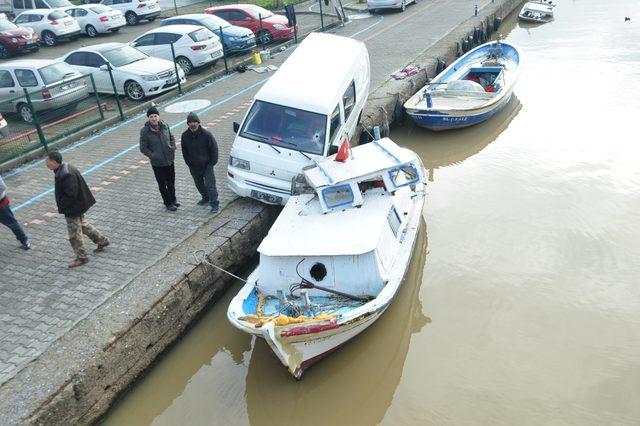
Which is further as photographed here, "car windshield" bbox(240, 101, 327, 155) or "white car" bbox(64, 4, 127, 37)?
"white car" bbox(64, 4, 127, 37)

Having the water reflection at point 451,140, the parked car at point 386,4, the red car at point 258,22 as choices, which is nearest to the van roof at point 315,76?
the water reflection at point 451,140

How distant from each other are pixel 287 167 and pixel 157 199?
2.64 metres

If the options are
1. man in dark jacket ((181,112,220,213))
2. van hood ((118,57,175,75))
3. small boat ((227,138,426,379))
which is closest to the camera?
small boat ((227,138,426,379))

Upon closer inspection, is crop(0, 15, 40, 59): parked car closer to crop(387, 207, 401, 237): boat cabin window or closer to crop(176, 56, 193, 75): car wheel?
crop(176, 56, 193, 75): car wheel

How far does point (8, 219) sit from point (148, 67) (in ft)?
28.6

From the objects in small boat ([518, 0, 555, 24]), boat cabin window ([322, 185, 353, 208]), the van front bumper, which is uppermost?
boat cabin window ([322, 185, 353, 208])

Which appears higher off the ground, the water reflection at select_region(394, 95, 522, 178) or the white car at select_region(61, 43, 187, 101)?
the white car at select_region(61, 43, 187, 101)

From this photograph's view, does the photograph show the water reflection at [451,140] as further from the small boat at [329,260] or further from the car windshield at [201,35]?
the car windshield at [201,35]

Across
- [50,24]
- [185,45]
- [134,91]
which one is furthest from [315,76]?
[50,24]

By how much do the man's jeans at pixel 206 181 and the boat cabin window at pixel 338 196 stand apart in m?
2.13

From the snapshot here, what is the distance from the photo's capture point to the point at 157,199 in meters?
9.79

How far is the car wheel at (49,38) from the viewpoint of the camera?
2317cm

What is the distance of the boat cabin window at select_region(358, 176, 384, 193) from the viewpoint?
8570 millimetres

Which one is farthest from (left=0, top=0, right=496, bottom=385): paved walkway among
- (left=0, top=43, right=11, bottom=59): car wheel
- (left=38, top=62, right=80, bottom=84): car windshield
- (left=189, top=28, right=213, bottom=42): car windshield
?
(left=0, top=43, right=11, bottom=59): car wheel
